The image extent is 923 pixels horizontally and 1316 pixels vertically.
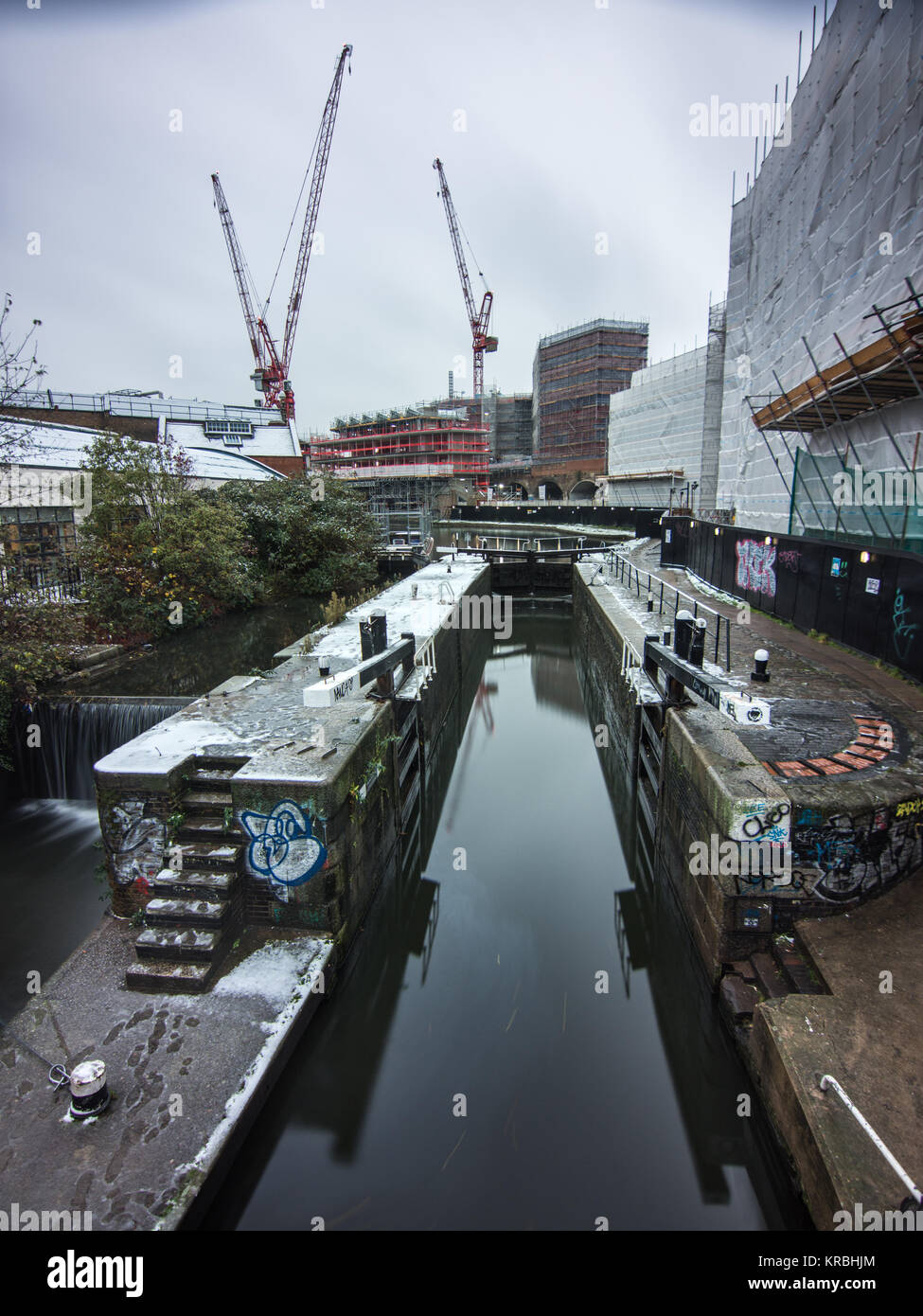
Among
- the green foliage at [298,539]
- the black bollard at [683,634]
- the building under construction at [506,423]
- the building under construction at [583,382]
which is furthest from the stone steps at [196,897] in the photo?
the building under construction at [506,423]

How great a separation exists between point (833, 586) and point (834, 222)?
11516 millimetres

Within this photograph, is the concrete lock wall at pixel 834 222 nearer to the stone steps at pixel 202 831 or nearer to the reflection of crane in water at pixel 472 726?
the reflection of crane in water at pixel 472 726

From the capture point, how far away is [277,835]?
6.04 metres

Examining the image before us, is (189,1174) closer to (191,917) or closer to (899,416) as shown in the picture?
(191,917)

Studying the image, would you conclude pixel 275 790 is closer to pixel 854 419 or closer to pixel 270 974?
pixel 270 974

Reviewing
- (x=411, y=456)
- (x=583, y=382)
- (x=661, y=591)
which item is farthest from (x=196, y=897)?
(x=411, y=456)

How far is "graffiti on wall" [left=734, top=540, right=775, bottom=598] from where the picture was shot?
14.8 metres

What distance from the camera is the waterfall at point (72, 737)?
1100 cm

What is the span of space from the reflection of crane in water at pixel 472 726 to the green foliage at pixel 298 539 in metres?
9.13

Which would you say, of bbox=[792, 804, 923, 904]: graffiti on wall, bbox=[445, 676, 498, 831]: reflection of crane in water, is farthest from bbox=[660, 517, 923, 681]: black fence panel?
bbox=[445, 676, 498, 831]: reflection of crane in water

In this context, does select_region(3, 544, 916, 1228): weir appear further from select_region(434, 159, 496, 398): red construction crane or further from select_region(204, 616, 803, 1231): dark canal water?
select_region(434, 159, 496, 398): red construction crane

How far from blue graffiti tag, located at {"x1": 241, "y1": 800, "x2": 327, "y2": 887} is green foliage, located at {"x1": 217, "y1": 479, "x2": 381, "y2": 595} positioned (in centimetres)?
1935
